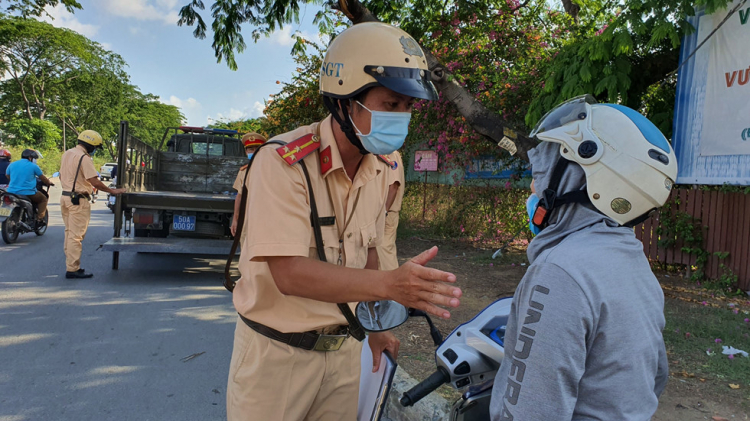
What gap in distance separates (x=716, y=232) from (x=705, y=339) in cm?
271

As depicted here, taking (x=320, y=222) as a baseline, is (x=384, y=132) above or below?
above

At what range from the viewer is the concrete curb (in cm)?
303

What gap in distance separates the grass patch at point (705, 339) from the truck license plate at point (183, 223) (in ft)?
19.8

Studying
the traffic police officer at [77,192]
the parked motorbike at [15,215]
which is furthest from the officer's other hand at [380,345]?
the parked motorbike at [15,215]

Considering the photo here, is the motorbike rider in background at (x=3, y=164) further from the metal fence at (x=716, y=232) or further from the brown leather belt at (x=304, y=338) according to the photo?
the metal fence at (x=716, y=232)

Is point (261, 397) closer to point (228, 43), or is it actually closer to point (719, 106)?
point (719, 106)

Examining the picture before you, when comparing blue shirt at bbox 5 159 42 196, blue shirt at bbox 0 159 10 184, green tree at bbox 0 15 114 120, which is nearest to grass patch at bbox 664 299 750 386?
blue shirt at bbox 5 159 42 196

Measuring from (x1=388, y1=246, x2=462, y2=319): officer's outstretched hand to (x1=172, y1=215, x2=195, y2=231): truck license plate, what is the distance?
6.53m

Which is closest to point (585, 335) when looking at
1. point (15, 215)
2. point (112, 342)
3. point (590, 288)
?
point (590, 288)

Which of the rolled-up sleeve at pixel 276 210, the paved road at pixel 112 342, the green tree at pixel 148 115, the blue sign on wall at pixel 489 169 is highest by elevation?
the green tree at pixel 148 115

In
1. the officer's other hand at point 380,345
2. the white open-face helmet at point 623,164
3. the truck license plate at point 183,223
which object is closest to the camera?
the white open-face helmet at point 623,164

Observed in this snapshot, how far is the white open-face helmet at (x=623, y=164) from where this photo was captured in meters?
1.29

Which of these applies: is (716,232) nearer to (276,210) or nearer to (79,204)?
(276,210)

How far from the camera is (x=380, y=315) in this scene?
160 cm
